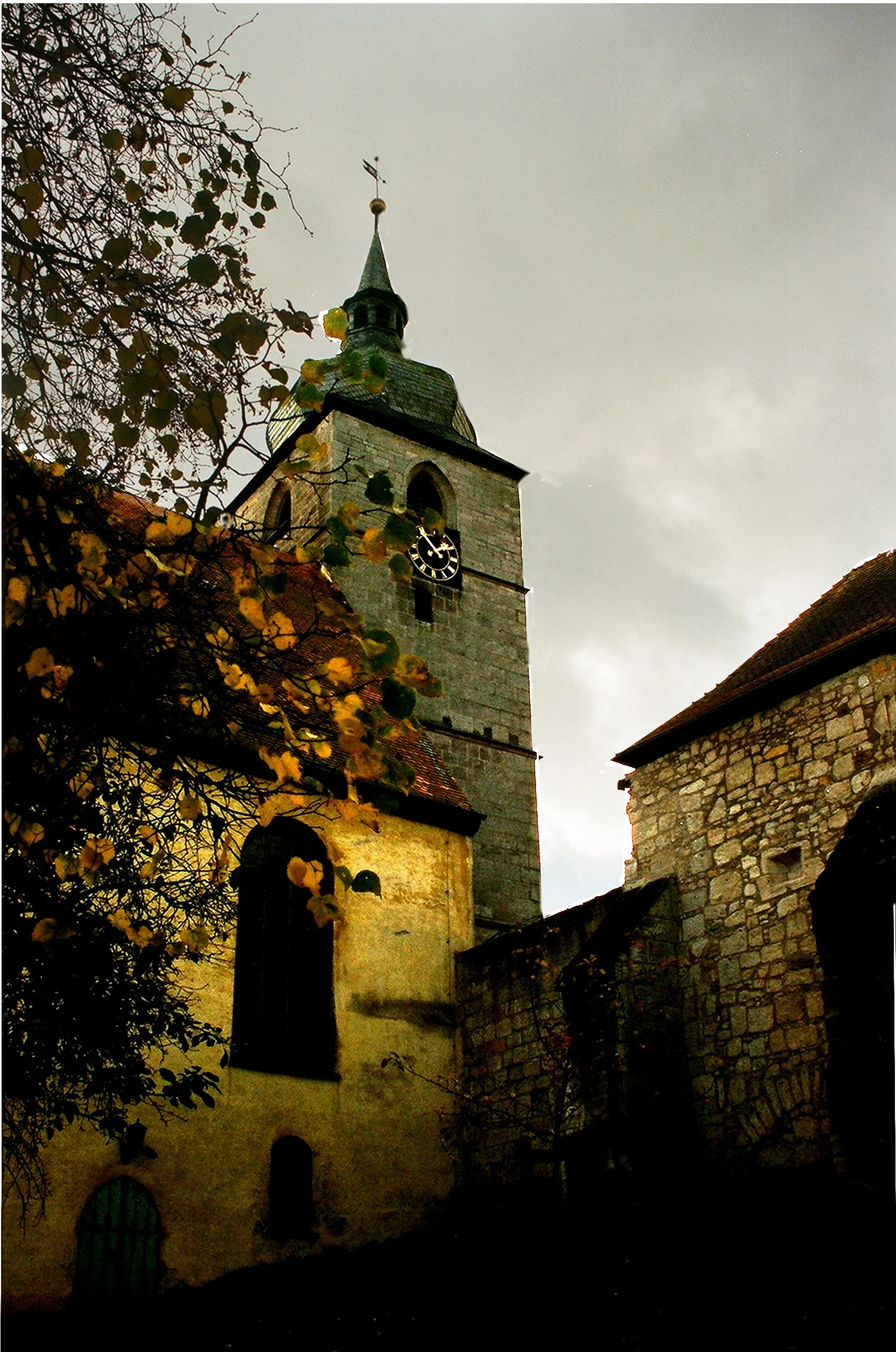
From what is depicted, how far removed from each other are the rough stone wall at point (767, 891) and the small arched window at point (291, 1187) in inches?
153

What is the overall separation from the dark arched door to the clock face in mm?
12116

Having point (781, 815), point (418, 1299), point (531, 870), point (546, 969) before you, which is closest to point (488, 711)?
point (531, 870)

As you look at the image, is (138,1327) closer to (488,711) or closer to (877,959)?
(877,959)

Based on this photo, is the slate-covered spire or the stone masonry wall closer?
the stone masonry wall

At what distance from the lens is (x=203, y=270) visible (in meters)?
4.96

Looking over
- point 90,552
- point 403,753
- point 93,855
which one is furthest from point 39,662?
point 403,753

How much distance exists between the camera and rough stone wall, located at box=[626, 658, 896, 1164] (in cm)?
1014

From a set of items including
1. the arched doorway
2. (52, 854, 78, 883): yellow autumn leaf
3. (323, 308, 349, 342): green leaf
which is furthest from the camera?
the arched doorway

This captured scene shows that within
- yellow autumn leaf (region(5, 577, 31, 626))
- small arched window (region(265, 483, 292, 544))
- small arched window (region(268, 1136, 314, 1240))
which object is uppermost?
small arched window (region(265, 483, 292, 544))

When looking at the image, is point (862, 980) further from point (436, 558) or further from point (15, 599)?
point (436, 558)

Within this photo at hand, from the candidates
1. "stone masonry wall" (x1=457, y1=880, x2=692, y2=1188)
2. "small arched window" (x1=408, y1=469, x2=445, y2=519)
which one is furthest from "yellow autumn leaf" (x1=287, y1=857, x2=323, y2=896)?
"small arched window" (x1=408, y1=469, x2=445, y2=519)

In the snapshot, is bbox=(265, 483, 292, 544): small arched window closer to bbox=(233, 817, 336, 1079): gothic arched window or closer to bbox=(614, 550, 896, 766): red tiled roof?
bbox=(233, 817, 336, 1079): gothic arched window

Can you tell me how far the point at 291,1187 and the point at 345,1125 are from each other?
0.82m

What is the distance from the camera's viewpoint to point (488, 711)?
20406mm
